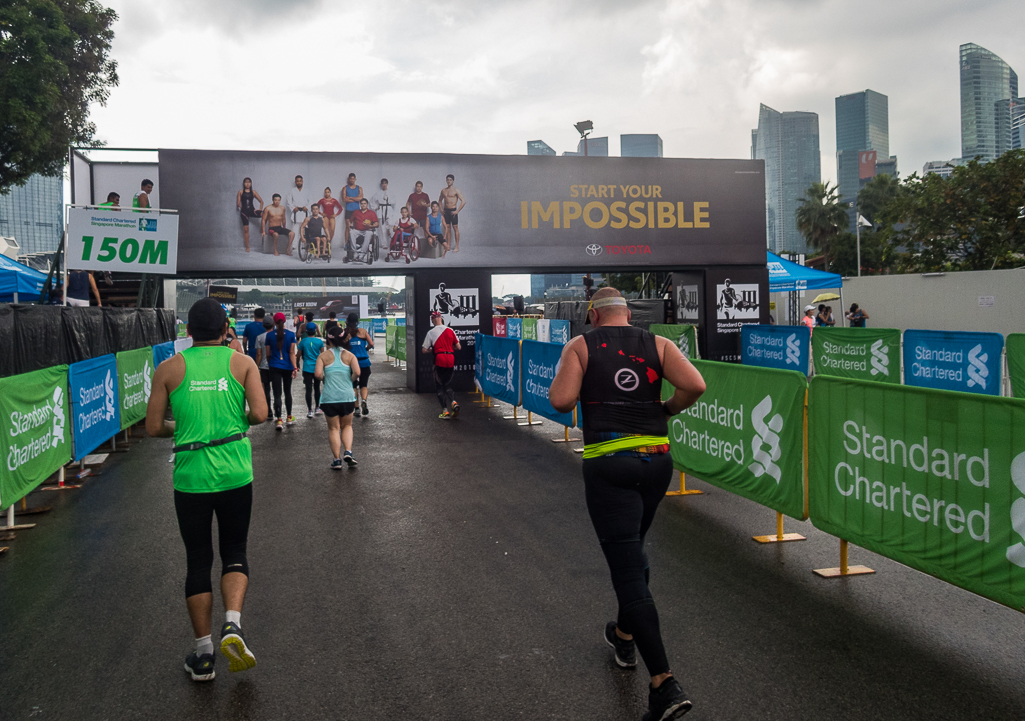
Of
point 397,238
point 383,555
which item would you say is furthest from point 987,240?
point 383,555

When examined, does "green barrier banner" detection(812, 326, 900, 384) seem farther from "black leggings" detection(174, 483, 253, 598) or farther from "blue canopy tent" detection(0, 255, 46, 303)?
"blue canopy tent" detection(0, 255, 46, 303)

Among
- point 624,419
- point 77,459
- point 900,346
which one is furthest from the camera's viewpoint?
point 900,346

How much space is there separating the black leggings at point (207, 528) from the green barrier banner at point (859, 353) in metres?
11.1

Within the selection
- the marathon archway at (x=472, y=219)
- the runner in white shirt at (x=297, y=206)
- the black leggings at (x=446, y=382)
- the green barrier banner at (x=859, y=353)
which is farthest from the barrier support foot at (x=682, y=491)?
the runner in white shirt at (x=297, y=206)

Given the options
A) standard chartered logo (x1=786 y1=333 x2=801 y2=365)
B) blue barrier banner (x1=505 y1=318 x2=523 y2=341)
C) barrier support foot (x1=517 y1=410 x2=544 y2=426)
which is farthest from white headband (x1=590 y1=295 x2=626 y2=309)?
blue barrier banner (x1=505 y1=318 x2=523 y2=341)

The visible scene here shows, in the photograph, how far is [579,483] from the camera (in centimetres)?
884

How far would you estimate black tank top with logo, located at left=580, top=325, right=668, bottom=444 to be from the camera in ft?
12.4

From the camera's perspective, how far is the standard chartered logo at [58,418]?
28.3 ft

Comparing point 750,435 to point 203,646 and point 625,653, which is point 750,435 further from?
point 203,646

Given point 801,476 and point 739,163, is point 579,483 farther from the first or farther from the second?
point 739,163

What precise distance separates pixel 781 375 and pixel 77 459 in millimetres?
8173

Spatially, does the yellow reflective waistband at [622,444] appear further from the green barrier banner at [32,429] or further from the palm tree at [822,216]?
Answer: the palm tree at [822,216]

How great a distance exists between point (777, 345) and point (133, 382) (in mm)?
13908

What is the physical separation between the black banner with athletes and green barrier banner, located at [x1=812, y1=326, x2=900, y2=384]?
5.83 metres
